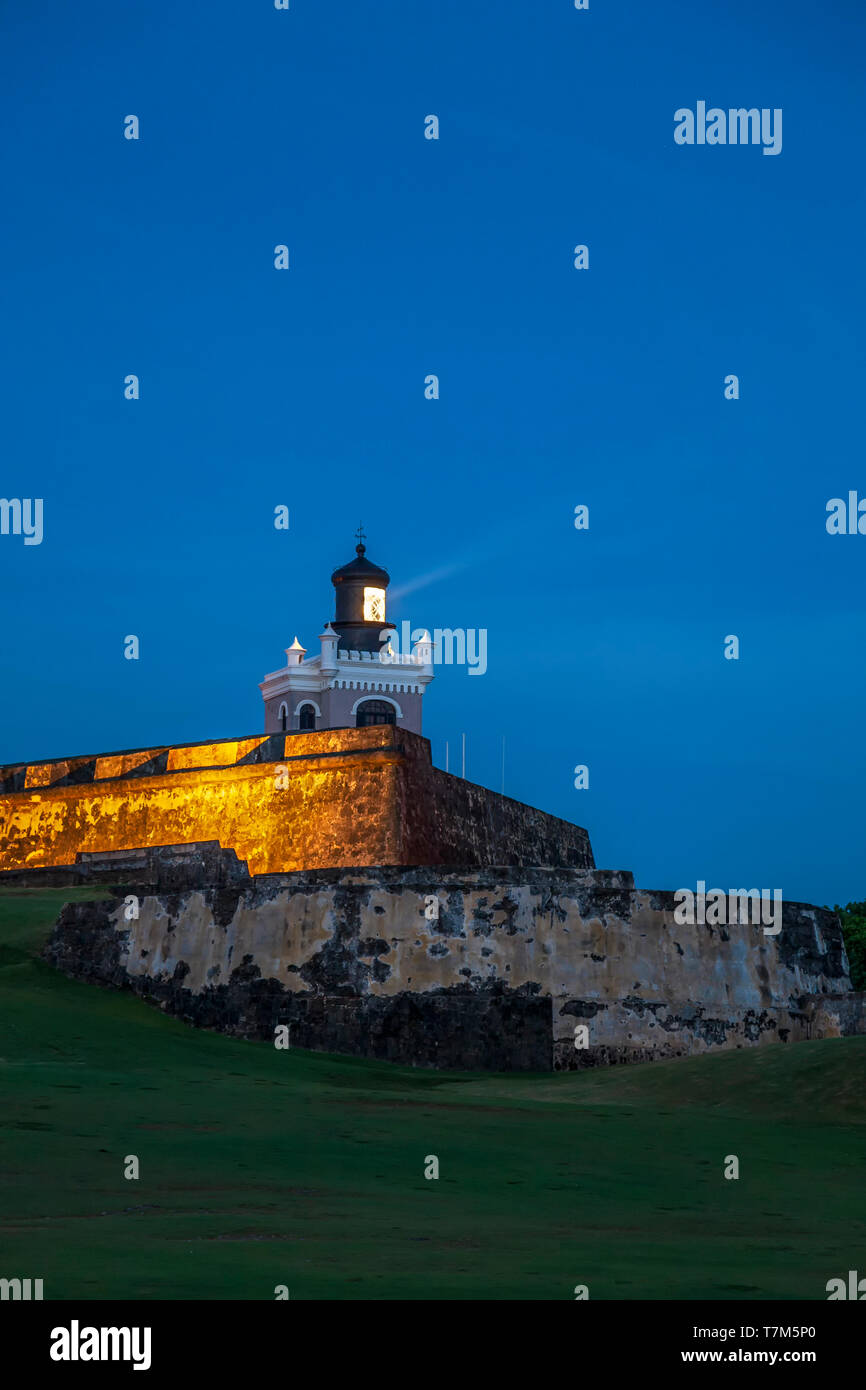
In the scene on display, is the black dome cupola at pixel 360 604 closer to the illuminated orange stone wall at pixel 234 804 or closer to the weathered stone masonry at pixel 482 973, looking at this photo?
the illuminated orange stone wall at pixel 234 804

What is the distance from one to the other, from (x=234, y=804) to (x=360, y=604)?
4937 centimetres

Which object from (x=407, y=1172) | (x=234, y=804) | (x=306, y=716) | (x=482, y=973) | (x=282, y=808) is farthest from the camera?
(x=306, y=716)

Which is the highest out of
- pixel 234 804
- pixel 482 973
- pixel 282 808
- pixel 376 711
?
pixel 376 711

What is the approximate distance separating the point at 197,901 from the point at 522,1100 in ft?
23.1

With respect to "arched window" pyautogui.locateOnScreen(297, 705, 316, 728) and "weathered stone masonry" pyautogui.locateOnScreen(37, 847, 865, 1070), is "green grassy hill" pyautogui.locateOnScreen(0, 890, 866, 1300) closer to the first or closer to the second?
"weathered stone masonry" pyautogui.locateOnScreen(37, 847, 865, 1070)

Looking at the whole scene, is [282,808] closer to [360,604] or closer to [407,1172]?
[407,1172]

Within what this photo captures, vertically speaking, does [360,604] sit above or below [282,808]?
above

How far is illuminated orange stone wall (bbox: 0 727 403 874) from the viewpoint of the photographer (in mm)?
28250

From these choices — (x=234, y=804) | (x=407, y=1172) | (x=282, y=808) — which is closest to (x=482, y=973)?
(x=407, y=1172)

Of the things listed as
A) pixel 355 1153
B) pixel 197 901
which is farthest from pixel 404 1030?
pixel 355 1153

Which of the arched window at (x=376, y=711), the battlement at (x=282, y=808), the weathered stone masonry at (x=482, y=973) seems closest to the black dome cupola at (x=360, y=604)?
the arched window at (x=376, y=711)

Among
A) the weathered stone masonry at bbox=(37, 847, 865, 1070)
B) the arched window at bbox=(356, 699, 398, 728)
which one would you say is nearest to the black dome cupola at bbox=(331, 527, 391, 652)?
the arched window at bbox=(356, 699, 398, 728)

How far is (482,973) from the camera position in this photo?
735 inches

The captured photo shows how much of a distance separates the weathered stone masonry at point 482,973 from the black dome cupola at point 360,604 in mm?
57821
